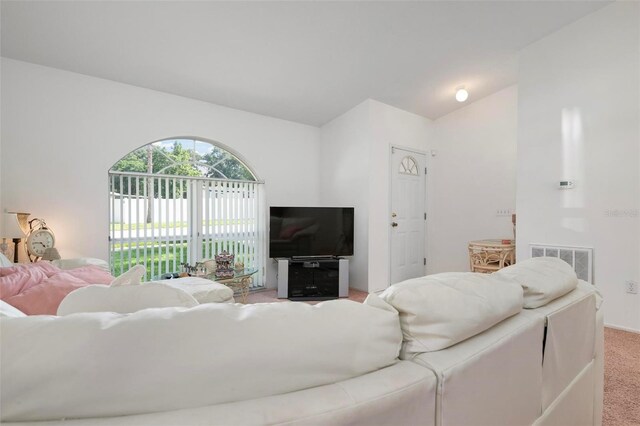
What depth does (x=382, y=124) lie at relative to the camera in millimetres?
4332

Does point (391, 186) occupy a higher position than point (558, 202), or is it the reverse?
point (391, 186)

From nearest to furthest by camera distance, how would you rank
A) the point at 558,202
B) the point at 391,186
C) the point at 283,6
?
the point at 283,6, the point at 558,202, the point at 391,186

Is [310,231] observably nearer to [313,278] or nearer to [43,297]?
[313,278]

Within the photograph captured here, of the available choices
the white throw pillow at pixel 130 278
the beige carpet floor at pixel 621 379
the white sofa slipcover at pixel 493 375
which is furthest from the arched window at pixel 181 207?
the beige carpet floor at pixel 621 379

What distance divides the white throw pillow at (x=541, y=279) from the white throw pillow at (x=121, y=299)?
108cm

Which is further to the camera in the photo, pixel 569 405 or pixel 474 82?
pixel 474 82

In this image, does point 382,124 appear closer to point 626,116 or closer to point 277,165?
point 277,165

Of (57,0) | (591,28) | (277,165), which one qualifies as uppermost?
(591,28)

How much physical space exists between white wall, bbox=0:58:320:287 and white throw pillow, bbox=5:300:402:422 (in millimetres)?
3284

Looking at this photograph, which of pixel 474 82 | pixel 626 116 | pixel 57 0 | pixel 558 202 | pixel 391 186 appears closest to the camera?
pixel 57 0

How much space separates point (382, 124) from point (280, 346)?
13.7 ft

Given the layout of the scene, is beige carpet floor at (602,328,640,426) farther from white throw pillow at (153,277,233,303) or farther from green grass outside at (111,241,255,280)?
green grass outside at (111,241,255,280)

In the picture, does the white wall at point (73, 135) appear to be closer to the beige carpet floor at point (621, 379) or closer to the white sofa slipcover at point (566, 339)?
the white sofa slipcover at point (566, 339)

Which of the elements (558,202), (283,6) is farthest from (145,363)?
(558,202)
